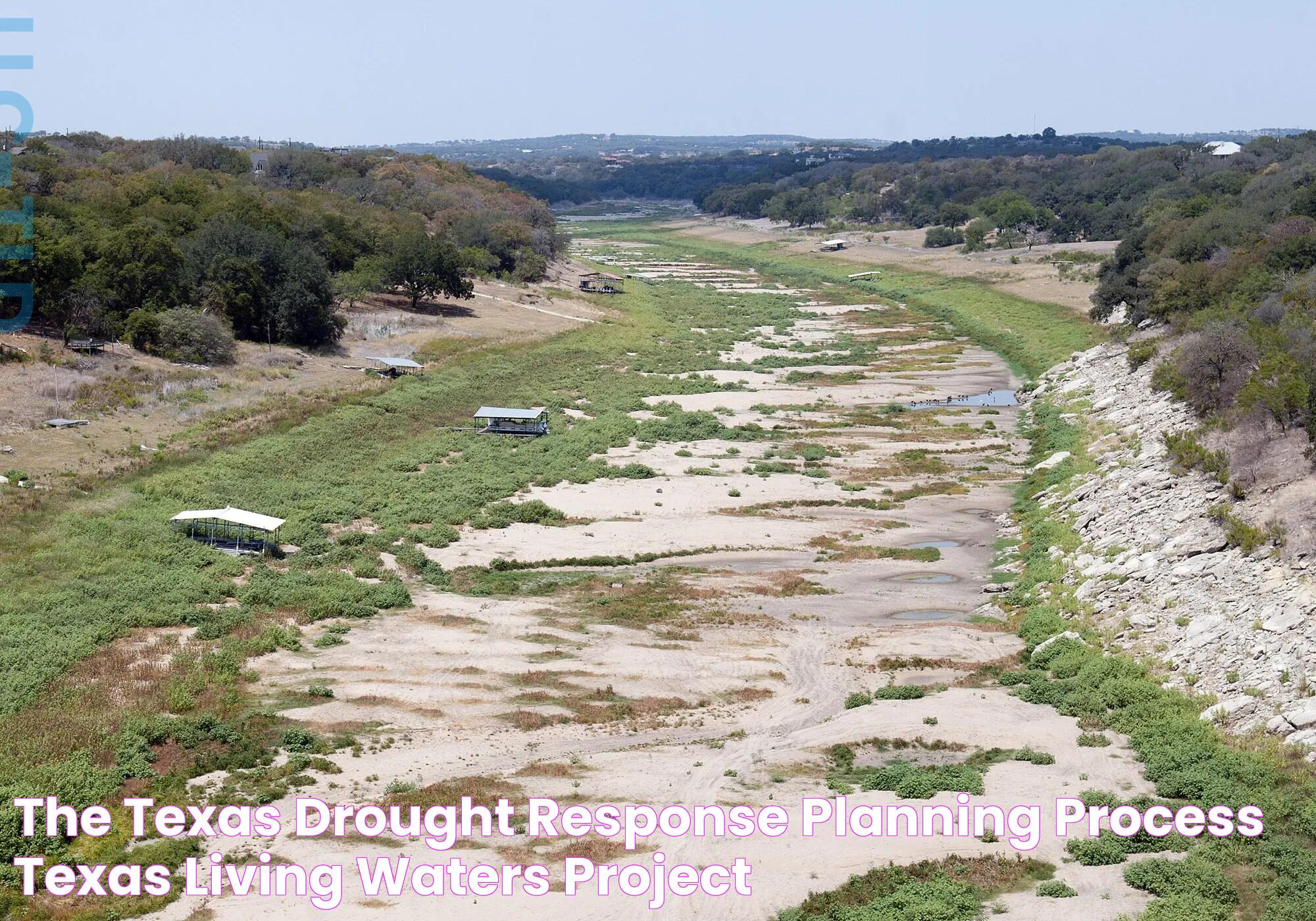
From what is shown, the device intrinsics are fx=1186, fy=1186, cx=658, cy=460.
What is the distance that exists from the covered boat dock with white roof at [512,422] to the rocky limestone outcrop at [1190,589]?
2404 cm

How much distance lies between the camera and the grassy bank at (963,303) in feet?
267

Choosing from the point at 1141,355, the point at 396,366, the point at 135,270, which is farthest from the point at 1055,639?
the point at 135,270

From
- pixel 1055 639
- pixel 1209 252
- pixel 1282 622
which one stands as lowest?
pixel 1055 639

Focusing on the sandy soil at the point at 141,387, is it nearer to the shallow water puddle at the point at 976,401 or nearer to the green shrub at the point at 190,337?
the green shrub at the point at 190,337

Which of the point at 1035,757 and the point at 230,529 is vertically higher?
the point at 230,529

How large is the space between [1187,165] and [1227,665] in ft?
489

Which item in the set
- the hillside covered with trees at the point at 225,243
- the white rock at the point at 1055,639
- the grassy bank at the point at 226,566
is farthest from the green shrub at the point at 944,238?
the white rock at the point at 1055,639

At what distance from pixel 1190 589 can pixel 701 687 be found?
13314 mm

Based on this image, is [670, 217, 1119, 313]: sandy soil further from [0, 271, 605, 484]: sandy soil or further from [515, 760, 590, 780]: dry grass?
[515, 760, 590, 780]: dry grass

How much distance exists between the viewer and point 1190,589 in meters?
31.4

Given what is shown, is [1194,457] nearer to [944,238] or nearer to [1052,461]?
[1052,461]

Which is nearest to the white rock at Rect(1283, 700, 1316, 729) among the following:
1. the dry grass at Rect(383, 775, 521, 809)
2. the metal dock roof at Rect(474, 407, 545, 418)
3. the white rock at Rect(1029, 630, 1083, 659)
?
the white rock at Rect(1029, 630, 1083, 659)

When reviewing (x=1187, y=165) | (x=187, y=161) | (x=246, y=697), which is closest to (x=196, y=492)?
(x=246, y=697)

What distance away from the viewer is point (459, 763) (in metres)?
25.2
